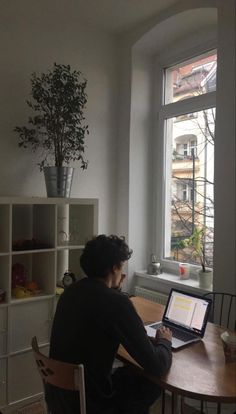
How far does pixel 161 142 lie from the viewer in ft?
11.2

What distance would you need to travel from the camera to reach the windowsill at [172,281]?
9.05 ft

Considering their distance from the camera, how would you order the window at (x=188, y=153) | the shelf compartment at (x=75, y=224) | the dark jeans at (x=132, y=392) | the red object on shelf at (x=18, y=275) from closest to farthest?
the dark jeans at (x=132, y=392), the red object on shelf at (x=18, y=275), the shelf compartment at (x=75, y=224), the window at (x=188, y=153)

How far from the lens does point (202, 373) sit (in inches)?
59.4

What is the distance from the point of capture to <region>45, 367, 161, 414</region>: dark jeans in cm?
154

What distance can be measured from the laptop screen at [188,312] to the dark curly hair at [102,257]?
1.77 feet

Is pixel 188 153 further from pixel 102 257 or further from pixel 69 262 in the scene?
pixel 102 257

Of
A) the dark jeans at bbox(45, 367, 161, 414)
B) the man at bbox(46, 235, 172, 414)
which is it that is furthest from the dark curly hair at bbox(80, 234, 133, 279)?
the dark jeans at bbox(45, 367, 161, 414)

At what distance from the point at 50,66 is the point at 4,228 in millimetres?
1460

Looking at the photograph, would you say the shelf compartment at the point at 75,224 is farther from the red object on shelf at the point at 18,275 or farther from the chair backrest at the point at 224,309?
the chair backrest at the point at 224,309

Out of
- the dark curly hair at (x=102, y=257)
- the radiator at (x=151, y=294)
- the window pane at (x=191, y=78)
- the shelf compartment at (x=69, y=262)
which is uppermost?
the window pane at (x=191, y=78)

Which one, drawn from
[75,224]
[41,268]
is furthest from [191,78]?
[41,268]

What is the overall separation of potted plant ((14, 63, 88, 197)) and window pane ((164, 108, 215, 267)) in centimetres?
99

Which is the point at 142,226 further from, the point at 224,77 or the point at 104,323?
the point at 104,323

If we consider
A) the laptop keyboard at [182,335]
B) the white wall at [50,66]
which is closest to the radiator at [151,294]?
the white wall at [50,66]
